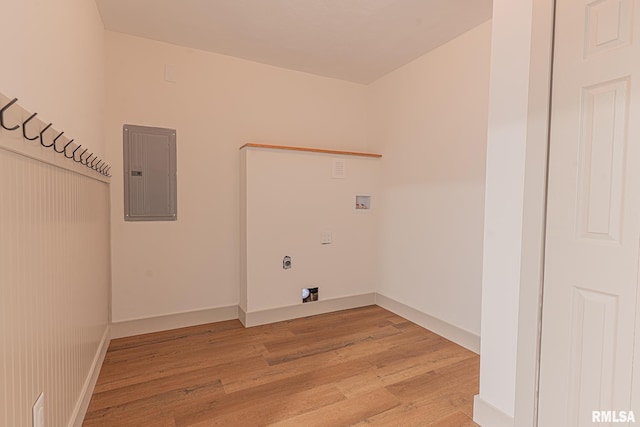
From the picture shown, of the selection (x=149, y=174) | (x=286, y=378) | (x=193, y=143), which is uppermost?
(x=193, y=143)

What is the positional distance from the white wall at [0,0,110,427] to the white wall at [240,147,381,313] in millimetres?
1284

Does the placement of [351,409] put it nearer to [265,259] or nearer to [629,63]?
[265,259]

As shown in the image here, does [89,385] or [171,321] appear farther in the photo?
[171,321]

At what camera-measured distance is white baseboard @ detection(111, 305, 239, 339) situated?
2.77 metres

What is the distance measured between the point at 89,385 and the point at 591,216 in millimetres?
2734

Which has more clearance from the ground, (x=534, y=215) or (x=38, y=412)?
(x=534, y=215)

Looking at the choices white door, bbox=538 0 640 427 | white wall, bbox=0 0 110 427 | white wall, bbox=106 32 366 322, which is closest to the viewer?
white wall, bbox=0 0 110 427

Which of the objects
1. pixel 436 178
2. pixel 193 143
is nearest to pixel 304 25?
pixel 193 143

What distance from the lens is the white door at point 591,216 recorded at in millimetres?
1171

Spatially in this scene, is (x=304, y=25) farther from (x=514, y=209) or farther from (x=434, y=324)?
(x=434, y=324)

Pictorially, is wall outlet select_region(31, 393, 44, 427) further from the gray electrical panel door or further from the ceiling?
the ceiling

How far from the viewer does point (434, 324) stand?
292cm

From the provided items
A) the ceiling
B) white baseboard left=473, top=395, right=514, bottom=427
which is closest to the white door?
white baseboard left=473, top=395, right=514, bottom=427

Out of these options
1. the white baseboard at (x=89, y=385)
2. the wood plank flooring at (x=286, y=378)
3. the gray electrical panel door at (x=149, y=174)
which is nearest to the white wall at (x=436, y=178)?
the wood plank flooring at (x=286, y=378)
